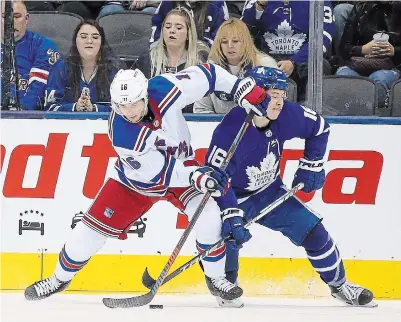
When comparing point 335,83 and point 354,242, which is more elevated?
point 335,83

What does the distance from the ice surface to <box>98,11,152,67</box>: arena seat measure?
3.58 feet

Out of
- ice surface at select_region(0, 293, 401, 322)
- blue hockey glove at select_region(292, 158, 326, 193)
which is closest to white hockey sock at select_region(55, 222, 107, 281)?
ice surface at select_region(0, 293, 401, 322)

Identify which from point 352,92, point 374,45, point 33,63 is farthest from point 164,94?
point 374,45

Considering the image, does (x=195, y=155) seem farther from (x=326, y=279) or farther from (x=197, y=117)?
(x=326, y=279)

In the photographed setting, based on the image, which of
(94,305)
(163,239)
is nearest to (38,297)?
(94,305)

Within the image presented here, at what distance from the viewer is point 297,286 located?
209 inches

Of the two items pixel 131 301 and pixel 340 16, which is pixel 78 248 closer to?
pixel 131 301

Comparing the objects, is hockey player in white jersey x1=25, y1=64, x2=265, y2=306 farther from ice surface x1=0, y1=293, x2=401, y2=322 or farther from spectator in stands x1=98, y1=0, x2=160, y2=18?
spectator in stands x1=98, y1=0, x2=160, y2=18

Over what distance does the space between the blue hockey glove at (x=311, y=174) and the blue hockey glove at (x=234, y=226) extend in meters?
0.35

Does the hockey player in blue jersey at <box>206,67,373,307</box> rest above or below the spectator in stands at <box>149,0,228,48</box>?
below

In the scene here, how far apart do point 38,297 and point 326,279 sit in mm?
1261

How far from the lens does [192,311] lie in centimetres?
501

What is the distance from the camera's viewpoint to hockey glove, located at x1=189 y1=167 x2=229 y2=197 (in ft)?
15.1

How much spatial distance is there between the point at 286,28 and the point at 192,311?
133 cm
